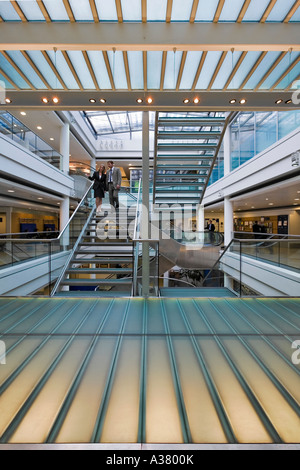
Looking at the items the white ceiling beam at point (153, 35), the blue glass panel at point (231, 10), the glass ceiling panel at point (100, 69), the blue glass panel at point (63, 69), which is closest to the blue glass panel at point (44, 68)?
the blue glass panel at point (63, 69)

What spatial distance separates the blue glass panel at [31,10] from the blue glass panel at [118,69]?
2.53 ft

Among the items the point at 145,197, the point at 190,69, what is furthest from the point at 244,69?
the point at 145,197

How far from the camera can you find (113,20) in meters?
2.37

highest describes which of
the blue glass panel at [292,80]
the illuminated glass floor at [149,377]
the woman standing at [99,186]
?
the blue glass panel at [292,80]

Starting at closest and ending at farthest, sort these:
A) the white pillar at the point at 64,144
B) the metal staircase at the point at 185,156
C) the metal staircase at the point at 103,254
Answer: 1. the metal staircase at the point at 103,254
2. the metal staircase at the point at 185,156
3. the white pillar at the point at 64,144

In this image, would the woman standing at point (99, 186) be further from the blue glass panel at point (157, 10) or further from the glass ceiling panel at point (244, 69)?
the blue glass panel at point (157, 10)

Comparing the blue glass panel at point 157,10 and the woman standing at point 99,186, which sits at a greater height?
the blue glass panel at point 157,10

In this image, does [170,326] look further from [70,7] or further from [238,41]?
[70,7]

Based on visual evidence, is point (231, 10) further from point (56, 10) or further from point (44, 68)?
point (44, 68)

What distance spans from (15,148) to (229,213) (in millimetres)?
11886

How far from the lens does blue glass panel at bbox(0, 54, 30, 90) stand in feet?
9.51

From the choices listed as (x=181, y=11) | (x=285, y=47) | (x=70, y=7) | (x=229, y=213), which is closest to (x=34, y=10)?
(x=70, y=7)

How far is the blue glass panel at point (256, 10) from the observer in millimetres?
2193

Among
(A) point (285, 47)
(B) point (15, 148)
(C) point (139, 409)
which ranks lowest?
(C) point (139, 409)
